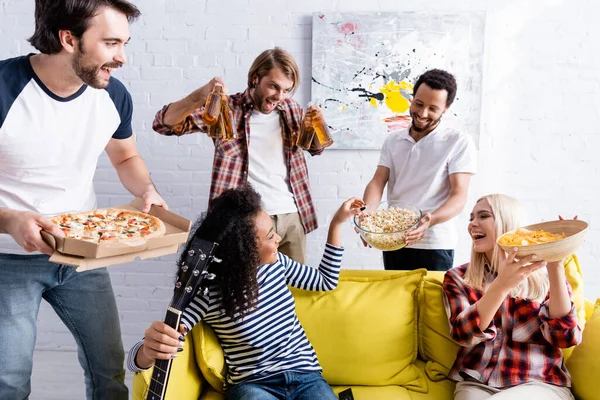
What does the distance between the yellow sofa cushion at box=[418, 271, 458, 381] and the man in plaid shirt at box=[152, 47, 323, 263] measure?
687 millimetres

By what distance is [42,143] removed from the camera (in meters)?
1.61

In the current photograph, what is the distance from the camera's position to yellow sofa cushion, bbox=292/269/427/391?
199 centimetres

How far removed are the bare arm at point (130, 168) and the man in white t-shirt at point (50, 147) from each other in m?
0.19

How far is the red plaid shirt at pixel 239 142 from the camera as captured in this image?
96.1 inches

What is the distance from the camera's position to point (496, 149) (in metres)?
3.10

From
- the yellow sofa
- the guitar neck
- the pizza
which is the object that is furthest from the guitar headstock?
the yellow sofa

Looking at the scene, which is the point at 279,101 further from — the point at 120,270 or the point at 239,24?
the point at 120,270

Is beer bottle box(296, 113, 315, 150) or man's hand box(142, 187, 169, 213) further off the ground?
beer bottle box(296, 113, 315, 150)

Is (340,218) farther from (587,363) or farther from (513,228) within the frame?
(587,363)

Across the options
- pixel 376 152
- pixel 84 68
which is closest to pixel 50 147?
pixel 84 68

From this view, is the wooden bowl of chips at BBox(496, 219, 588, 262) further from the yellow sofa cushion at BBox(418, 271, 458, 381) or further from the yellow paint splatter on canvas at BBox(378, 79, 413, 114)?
the yellow paint splatter on canvas at BBox(378, 79, 413, 114)

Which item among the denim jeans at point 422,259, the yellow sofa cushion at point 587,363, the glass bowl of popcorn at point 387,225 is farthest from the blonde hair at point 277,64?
the yellow sofa cushion at point 587,363

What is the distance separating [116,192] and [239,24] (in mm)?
1134

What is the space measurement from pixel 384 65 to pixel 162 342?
201cm
